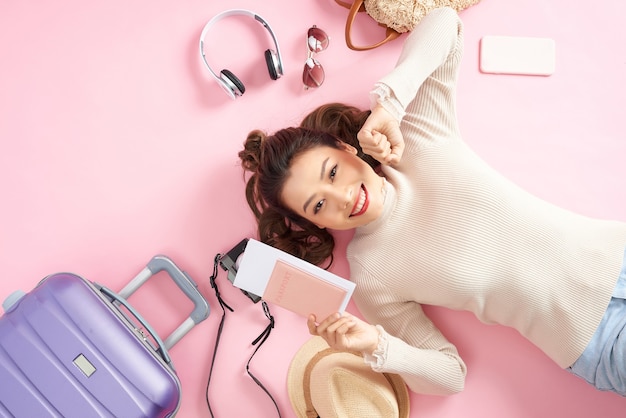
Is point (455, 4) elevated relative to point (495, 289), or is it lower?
elevated

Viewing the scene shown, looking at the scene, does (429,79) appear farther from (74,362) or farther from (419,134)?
(74,362)

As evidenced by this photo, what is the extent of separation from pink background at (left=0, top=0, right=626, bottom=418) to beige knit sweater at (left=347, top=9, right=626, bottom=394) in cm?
23

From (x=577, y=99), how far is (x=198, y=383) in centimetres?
142

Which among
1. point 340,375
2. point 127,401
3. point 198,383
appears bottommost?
point 340,375

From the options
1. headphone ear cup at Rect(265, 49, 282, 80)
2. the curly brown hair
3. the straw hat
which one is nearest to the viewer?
the curly brown hair

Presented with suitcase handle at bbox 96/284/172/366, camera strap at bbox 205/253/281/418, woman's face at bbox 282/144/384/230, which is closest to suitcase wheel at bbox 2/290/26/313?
suitcase handle at bbox 96/284/172/366

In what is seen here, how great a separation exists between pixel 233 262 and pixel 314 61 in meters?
0.63

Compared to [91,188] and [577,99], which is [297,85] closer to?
[91,188]

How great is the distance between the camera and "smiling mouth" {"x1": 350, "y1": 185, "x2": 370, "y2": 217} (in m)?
1.11

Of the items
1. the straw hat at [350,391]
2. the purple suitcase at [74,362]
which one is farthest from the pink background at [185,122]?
the purple suitcase at [74,362]

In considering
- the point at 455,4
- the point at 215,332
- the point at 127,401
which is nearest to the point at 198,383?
the point at 215,332

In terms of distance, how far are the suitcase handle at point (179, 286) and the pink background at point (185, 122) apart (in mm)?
70

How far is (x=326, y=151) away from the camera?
44.4 inches

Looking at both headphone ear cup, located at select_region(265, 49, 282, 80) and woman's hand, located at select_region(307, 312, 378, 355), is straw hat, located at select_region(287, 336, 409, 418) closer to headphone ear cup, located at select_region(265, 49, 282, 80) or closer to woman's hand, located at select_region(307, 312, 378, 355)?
woman's hand, located at select_region(307, 312, 378, 355)
